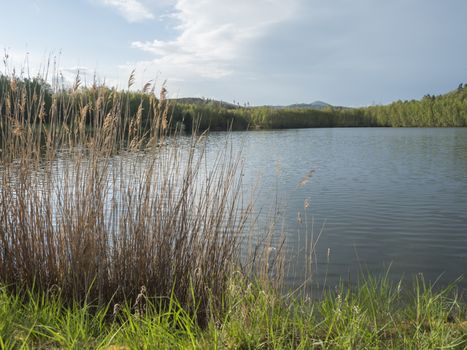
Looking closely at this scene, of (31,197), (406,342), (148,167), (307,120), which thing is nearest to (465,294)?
(406,342)

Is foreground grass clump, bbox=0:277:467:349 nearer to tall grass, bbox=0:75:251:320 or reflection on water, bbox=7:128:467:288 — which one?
tall grass, bbox=0:75:251:320

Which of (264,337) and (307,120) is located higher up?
(307,120)

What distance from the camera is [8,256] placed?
3592 mm

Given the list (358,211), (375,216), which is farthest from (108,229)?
(358,211)

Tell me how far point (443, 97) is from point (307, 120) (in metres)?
18.9

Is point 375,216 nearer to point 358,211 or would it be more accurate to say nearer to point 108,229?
point 358,211

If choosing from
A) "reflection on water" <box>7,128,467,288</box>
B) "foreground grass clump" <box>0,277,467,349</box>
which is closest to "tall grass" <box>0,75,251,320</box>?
"reflection on water" <box>7,128,467,288</box>

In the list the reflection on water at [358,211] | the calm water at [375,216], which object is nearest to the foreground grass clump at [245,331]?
the reflection on water at [358,211]

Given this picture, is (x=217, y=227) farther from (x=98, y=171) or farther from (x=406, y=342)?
(x=406, y=342)

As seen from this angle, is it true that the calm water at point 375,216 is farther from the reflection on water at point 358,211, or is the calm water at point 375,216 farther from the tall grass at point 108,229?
the tall grass at point 108,229

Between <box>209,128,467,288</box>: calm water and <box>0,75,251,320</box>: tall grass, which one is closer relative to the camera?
<box>0,75,251,320</box>: tall grass

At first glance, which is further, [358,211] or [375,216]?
[358,211]

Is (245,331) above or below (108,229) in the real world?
below

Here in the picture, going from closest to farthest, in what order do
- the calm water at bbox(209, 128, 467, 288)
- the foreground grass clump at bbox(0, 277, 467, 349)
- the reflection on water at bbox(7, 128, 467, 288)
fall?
the foreground grass clump at bbox(0, 277, 467, 349) → the reflection on water at bbox(7, 128, 467, 288) → the calm water at bbox(209, 128, 467, 288)
